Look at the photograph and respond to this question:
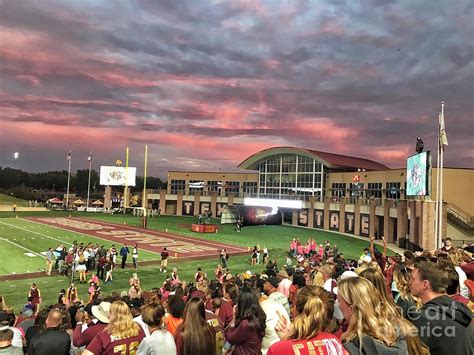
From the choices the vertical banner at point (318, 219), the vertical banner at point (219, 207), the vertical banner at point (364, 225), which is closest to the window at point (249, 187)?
the vertical banner at point (219, 207)

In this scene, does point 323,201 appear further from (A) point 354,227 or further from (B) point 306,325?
(B) point 306,325

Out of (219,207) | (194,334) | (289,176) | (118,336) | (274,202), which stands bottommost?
(219,207)

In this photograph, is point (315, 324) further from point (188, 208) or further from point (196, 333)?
point (188, 208)

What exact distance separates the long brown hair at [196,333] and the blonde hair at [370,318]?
1921mm

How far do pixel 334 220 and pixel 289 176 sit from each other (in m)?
14.5

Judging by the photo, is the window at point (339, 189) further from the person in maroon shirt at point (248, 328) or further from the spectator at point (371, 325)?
the spectator at point (371, 325)

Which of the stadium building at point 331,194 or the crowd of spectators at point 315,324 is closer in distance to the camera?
the crowd of spectators at point 315,324

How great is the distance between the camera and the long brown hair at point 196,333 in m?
4.45

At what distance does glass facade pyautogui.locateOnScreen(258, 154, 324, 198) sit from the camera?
64750mm

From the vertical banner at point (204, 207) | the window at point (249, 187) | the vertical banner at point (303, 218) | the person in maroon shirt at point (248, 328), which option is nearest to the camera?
the person in maroon shirt at point (248, 328)

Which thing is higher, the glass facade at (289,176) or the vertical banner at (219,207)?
the glass facade at (289,176)

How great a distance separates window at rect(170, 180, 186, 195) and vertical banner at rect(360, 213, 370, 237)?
136 feet

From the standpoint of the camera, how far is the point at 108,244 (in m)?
35.2

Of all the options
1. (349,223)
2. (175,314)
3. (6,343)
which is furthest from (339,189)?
(6,343)
